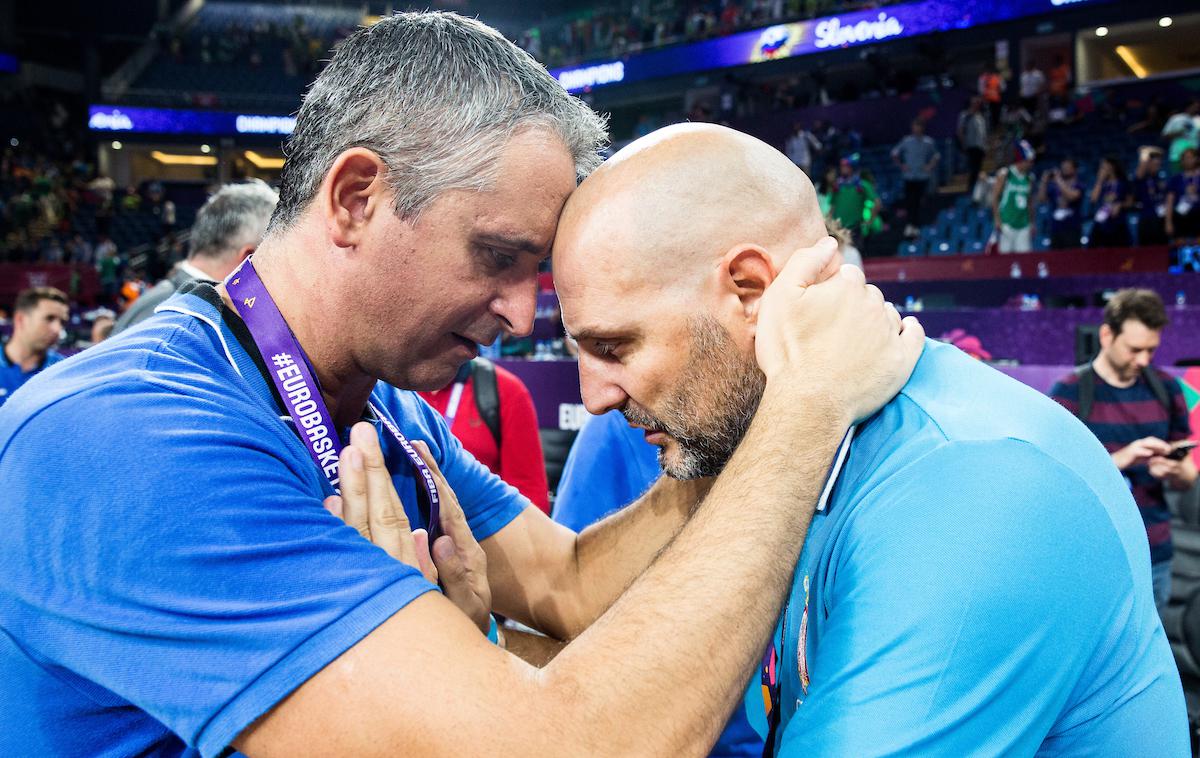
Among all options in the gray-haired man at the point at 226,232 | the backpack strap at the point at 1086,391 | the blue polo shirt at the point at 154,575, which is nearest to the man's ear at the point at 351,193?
the blue polo shirt at the point at 154,575

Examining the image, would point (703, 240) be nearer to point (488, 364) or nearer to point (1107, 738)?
point (1107, 738)

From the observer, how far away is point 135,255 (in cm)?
2700

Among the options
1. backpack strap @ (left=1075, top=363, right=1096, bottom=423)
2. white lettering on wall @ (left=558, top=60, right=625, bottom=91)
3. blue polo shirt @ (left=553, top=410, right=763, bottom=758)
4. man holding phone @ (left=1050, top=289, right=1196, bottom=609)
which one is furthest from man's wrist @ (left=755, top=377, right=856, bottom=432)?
white lettering on wall @ (left=558, top=60, right=625, bottom=91)

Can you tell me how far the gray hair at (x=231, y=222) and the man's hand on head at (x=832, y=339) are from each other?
3263mm

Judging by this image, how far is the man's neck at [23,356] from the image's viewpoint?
6.87 metres

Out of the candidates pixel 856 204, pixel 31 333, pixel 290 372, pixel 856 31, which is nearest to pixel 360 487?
pixel 290 372

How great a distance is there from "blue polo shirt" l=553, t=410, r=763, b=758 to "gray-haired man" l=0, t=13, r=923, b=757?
117cm

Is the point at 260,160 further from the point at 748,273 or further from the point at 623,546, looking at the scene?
the point at 748,273

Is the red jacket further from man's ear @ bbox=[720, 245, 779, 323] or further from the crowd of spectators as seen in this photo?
the crowd of spectators

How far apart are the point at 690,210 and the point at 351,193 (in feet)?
1.95

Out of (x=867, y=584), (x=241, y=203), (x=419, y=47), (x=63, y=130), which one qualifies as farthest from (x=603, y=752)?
(x=63, y=130)

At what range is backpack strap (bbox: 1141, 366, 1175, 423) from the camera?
199 inches

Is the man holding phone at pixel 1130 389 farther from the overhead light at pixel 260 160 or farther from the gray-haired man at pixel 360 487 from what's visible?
the overhead light at pixel 260 160

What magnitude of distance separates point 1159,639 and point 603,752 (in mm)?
832
